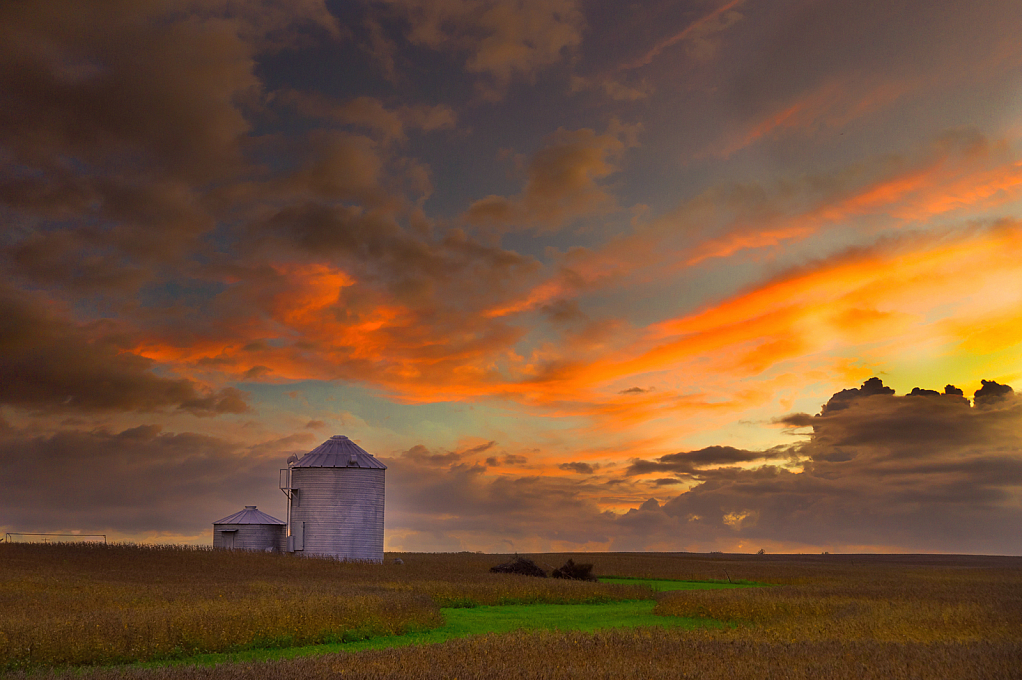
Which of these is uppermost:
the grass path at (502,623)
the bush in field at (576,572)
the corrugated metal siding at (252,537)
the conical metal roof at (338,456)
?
the conical metal roof at (338,456)

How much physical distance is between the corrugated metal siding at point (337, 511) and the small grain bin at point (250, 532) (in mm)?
4753

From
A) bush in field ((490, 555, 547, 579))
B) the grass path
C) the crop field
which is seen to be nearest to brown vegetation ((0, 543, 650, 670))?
the crop field

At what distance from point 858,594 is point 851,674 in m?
28.7

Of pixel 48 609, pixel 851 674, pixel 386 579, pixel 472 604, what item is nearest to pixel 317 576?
pixel 386 579

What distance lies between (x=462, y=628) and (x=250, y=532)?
4159 cm

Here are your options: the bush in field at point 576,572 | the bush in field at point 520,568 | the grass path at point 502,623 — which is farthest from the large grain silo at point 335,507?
the grass path at point 502,623

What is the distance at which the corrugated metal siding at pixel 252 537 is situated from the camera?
A: 62.5 metres

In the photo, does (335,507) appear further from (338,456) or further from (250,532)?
(250,532)

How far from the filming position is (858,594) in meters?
39.1

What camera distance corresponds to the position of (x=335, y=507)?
2311 inches

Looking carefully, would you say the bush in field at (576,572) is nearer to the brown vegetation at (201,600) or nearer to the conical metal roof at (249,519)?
the brown vegetation at (201,600)

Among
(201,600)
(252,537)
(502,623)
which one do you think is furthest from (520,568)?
(201,600)

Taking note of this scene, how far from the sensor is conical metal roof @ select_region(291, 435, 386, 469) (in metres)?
59.2

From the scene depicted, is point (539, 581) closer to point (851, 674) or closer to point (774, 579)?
point (774, 579)
